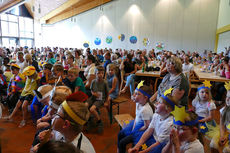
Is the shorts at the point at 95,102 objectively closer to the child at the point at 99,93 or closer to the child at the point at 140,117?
the child at the point at 99,93

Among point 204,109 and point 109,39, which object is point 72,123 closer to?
point 204,109

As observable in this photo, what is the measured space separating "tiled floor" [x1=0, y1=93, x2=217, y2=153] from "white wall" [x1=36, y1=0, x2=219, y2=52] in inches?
508

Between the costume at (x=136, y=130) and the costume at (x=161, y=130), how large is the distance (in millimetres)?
202

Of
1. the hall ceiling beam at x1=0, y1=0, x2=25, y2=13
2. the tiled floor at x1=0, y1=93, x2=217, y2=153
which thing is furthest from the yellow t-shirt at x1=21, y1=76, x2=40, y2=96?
the hall ceiling beam at x1=0, y1=0, x2=25, y2=13

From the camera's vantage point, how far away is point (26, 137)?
3074 millimetres

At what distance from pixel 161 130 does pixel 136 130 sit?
0.52 metres

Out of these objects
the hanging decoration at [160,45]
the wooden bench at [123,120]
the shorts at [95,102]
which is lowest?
the wooden bench at [123,120]

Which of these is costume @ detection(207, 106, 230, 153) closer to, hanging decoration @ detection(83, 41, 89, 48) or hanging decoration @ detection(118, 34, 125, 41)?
hanging decoration @ detection(118, 34, 125, 41)

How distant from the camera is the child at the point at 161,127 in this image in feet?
5.61

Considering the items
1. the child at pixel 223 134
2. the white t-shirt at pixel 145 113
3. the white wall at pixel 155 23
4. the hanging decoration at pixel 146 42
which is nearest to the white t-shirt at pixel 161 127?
the white t-shirt at pixel 145 113

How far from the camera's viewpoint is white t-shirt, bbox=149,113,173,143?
1695 mm

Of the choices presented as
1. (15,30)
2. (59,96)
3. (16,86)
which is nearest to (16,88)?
(16,86)

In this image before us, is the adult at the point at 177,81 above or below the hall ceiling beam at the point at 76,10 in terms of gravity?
below

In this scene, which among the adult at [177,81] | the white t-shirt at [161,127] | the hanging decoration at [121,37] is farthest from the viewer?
the hanging decoration at [121,37]
